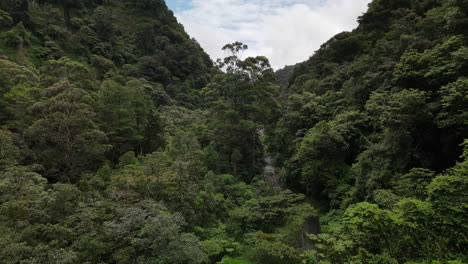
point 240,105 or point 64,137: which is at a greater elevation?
point 240,105

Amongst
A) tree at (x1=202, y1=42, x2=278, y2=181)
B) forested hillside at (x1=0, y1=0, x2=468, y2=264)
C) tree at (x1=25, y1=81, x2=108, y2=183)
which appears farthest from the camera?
tree at (x1=202, y1=42, x2=278, y2=181)

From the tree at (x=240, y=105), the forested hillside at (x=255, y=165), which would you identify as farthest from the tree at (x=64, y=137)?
the tree at (x=240, y=105)

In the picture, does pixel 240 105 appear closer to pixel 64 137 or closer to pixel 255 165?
pixel 255 165

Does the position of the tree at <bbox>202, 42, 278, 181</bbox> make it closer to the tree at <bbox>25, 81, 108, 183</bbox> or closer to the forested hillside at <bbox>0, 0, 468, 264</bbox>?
the forested hillside at <bbox>0, 0, 468, 264</bbox>

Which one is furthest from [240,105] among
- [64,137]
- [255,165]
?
[64,137]

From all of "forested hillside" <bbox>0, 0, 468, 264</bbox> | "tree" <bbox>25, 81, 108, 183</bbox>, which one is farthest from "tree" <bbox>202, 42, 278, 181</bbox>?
"tree" <bbox>25, 81, 108, 183</bbox>

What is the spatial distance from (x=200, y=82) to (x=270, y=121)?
34742mm

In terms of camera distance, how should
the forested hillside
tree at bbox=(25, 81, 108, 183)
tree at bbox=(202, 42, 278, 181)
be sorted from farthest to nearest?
tree at bbox=(202, 42, 278, 181) < tree at bbox=(25, 81, 108, 183) < the forested hillside

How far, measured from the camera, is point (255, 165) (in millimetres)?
27500

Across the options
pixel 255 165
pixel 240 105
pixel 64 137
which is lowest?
pixel 255 165

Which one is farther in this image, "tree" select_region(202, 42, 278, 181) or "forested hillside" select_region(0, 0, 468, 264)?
"tree" select_region(202, 42, 278, 181)

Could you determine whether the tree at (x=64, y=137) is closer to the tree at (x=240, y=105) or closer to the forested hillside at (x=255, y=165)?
the forested hillside at (x=255, y=165)

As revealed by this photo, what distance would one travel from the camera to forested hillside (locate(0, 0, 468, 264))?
27.2 ft

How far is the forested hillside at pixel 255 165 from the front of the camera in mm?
8297
